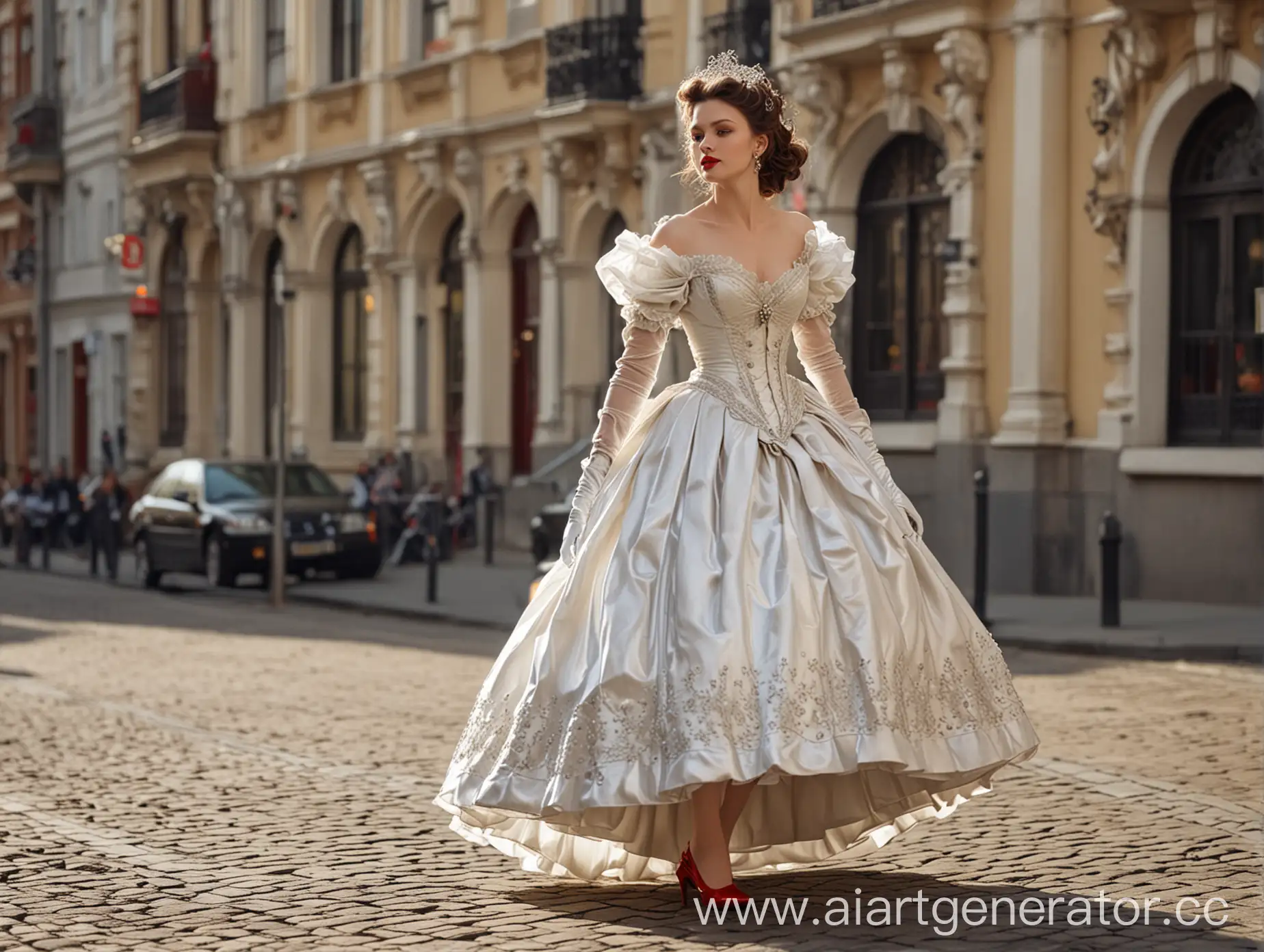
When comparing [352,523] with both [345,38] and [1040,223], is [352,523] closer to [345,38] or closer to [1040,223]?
[1040,223]

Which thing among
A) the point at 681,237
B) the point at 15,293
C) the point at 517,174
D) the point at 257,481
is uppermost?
the point at 517,174

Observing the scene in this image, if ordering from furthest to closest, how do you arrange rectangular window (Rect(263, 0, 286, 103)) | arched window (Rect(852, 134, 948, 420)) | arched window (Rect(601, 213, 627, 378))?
rectangular window (Rect(263, 0, 286, 103)) < arched window (Rect(601, 213, 627, 378)) < arched window (Rect(852, 134, 948, 420))

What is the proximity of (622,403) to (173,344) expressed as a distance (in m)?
35.4

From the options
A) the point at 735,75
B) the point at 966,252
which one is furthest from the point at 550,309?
the point at 735,75

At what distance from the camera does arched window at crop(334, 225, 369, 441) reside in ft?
113

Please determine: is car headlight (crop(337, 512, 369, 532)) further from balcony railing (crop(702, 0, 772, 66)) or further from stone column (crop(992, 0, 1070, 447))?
stone column (crop(992, 0, 1070, 447))

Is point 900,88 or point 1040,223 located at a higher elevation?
point 900,88

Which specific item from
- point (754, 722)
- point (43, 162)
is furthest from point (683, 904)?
point (43, 162)

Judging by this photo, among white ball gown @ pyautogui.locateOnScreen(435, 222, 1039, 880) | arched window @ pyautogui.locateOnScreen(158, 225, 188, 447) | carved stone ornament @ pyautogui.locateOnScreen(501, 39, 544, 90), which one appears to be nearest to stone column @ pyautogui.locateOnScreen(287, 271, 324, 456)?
arched window @ pyautogui.locateOnScreen(158, 225, 188, 447)

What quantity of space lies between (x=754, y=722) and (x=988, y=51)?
16.4 metres

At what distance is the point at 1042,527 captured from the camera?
20391 mm

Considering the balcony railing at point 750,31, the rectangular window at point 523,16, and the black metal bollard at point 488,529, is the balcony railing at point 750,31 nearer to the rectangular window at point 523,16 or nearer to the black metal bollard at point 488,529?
the rectangular window at point 523,16

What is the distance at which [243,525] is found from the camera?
24281 mm

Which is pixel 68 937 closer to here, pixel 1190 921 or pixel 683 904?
pixel 683 904
